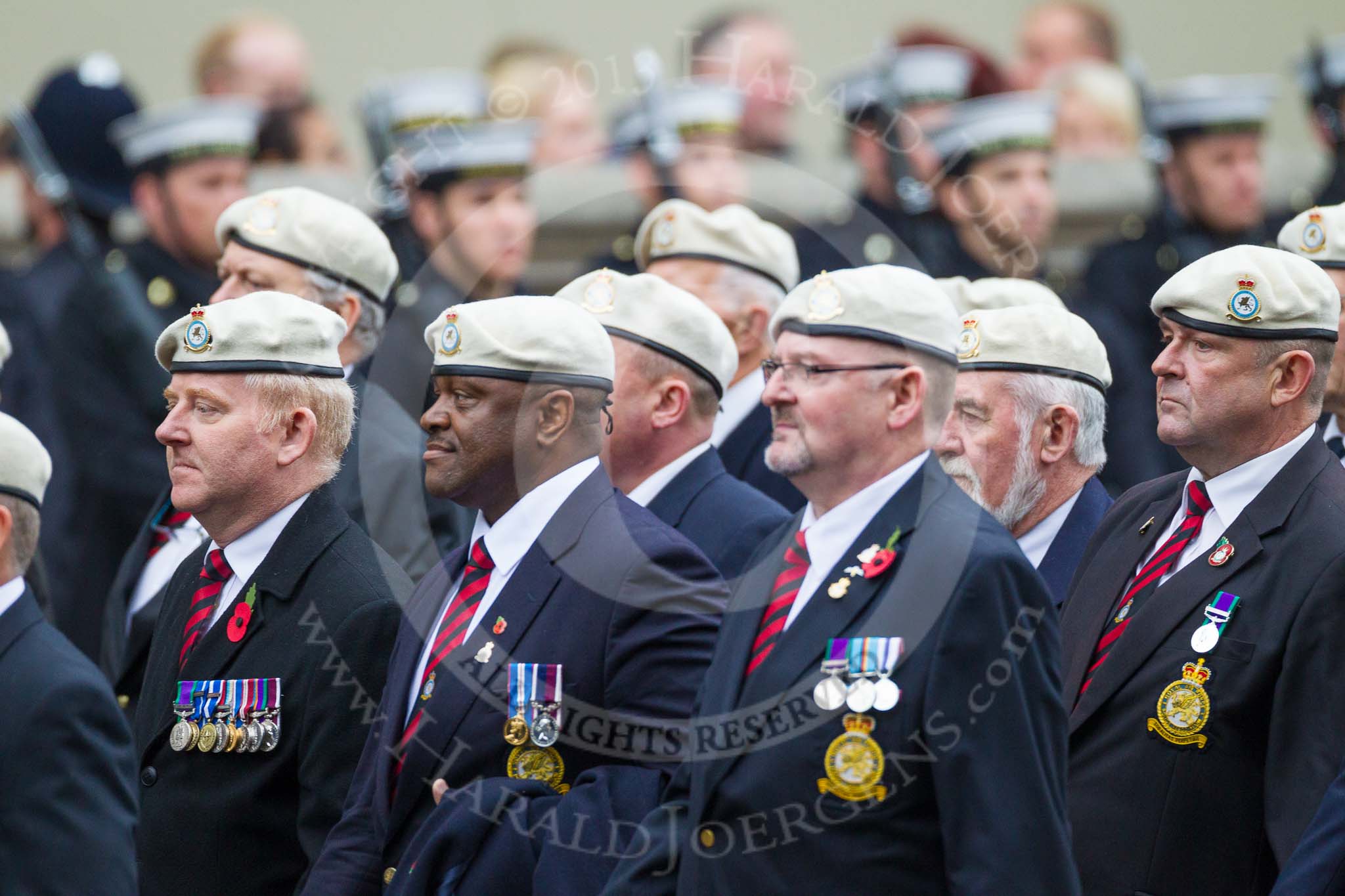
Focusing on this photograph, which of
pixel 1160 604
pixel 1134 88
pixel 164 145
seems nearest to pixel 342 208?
pixel 164 145

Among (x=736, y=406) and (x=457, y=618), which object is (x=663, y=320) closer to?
(x=736, y=406)

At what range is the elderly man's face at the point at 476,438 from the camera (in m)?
4.96

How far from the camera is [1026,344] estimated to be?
18.9 ft

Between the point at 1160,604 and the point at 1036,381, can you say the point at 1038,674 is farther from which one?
the point at 1036,381

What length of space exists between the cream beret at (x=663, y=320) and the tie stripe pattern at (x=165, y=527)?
128 cm


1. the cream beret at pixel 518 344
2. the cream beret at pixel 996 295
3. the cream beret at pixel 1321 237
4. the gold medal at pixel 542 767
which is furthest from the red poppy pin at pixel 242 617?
the cream beret at pixel 1321 237

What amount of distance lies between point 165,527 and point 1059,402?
2.55m

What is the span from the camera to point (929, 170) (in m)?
9.28

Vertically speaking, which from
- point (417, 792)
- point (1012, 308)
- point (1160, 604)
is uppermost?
point (1012, 308)

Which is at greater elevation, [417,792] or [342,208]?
[342,208]

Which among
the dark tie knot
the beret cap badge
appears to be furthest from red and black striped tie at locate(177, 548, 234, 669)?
the beret cap badge

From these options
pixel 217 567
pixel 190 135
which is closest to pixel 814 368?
pixel 217 567

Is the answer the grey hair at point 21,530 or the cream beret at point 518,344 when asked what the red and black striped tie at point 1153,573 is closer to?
the cream beret at point 518,344

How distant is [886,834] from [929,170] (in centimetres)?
557
